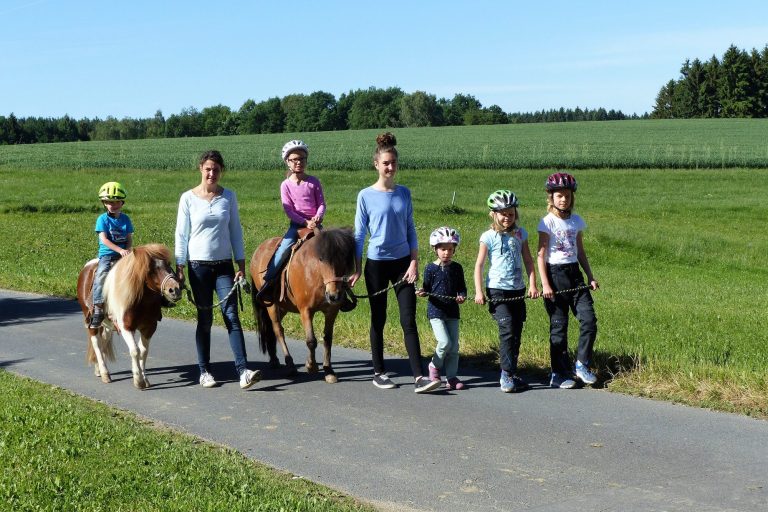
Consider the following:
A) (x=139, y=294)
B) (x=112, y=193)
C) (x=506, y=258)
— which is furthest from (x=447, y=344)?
(x=112, y=193)

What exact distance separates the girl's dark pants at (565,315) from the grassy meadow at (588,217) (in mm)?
390

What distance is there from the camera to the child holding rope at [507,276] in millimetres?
8867

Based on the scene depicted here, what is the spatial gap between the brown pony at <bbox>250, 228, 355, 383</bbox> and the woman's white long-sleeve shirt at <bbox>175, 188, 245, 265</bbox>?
673mm

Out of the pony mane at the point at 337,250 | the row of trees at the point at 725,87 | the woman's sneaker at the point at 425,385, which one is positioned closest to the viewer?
the woman's sneaker at the point at 425,385

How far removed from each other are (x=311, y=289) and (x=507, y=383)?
2155 mm

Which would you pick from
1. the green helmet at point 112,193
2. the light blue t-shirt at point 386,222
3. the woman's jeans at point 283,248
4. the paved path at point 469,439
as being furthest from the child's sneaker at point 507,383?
the green helmet at point 112,193

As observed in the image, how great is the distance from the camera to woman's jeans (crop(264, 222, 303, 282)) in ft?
33.0

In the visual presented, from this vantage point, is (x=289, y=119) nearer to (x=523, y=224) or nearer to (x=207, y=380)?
(x=523, y=224)

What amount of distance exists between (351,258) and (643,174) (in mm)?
47068

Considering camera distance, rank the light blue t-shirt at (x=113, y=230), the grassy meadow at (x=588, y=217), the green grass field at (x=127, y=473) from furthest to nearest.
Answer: the grassy meadow at (x=588, y=217)
the light blue t-shirt at (x=113, y=230)
the green grass field at (x=127, y=473)

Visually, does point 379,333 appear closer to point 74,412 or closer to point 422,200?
point 74,412

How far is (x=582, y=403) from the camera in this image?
8.21 metres

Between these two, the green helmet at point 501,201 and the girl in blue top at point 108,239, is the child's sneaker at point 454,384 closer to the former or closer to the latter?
the green helmet at point 501,201

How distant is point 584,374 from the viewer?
29.0 feet
